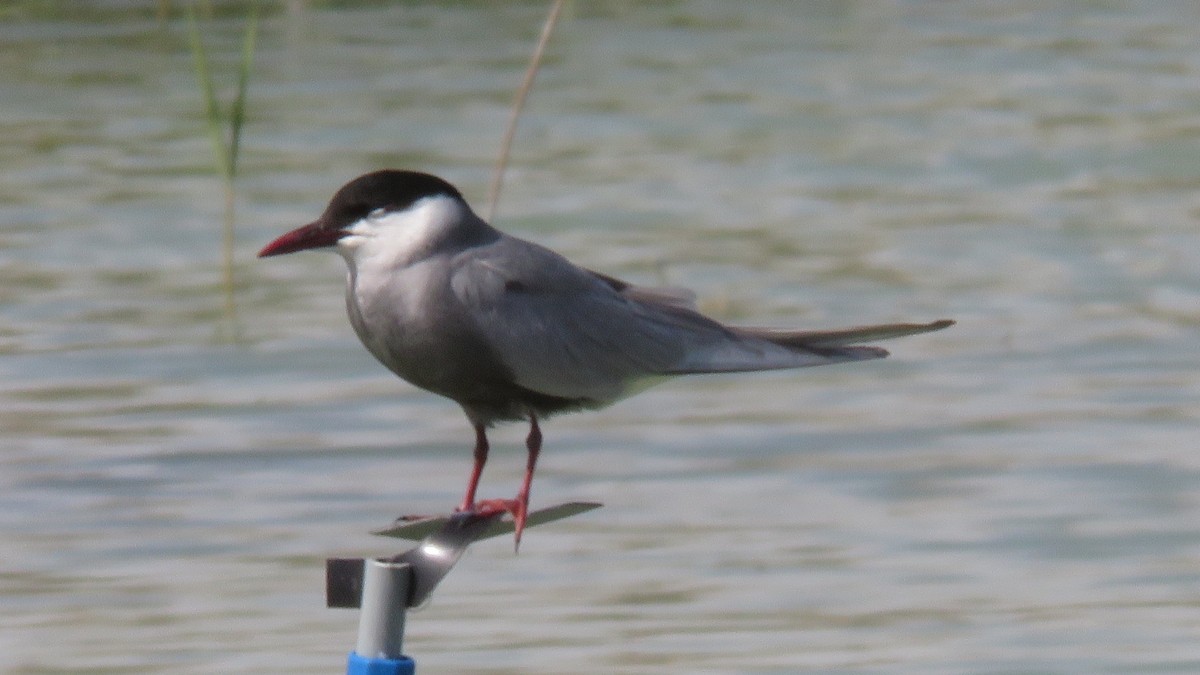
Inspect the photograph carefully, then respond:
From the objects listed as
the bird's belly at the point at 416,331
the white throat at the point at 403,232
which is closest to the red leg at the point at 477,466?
the bird's belly at the point at 416,331

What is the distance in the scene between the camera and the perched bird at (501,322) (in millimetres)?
3980

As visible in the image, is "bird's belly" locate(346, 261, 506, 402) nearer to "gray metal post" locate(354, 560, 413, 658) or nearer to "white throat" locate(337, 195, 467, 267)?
"white throat" locate(337, 195, 467, 267)

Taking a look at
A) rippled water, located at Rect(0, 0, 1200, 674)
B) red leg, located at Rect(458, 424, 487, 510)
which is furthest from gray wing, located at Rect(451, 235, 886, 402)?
rippled water, located at Rect(0, 0, 1200, 674)

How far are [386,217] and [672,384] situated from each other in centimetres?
625

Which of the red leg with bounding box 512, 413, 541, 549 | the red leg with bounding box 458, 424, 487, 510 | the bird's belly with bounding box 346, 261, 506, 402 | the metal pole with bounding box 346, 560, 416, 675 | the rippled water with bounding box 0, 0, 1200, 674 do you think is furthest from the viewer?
the rippled water with bounding box 0, 0, 1200, 674

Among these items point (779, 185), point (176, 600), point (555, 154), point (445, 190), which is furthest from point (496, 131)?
point (445, 190)

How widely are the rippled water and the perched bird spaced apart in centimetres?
256

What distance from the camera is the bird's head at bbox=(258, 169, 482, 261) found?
13.1 feet

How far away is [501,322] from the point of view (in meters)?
4.11

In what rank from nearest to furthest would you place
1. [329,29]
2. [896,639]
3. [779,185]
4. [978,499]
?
[896,639] < [978,499] < [779,185] < [329,29]

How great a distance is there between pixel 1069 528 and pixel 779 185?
5727 millimetres

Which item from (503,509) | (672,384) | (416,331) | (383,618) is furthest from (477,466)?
(672,384)

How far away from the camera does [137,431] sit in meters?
9.49

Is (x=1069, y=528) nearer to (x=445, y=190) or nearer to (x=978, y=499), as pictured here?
(x=978, y=499)
